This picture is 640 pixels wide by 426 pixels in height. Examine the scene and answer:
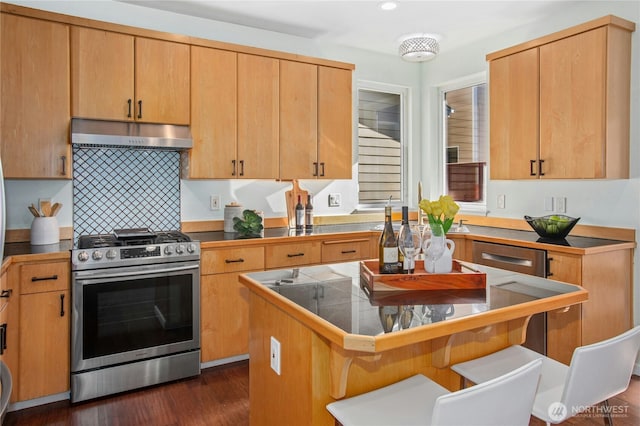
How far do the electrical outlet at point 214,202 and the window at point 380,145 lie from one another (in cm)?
Answer: 151

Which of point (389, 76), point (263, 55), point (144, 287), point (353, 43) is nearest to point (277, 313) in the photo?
point (144, 287)

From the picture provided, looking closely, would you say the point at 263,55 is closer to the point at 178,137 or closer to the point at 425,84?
the point at 178,137

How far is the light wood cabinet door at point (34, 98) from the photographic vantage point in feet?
8.93

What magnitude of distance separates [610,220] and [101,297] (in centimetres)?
342

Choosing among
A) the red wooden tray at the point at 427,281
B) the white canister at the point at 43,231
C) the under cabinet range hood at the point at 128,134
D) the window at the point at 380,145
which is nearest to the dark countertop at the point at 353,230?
the white canister at the point at 43,231

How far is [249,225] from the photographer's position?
11.1ft

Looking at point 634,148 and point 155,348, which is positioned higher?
point 634,148

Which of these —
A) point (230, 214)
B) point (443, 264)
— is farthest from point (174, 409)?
point (443, 264)

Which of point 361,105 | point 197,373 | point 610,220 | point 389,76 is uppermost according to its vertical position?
point 389,76

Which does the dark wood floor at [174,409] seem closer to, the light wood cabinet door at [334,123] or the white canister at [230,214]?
the white canister at [230,214]

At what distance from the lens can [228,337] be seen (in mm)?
3174

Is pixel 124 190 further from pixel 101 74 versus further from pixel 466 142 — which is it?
pixel 466 142

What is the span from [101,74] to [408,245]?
2.39 metres

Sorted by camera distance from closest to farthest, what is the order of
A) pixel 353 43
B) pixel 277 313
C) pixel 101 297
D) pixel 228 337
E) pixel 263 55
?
pixel 277 313, pixel 101 297, pixel 228 337, pixel 263 55, pixel 353 43
